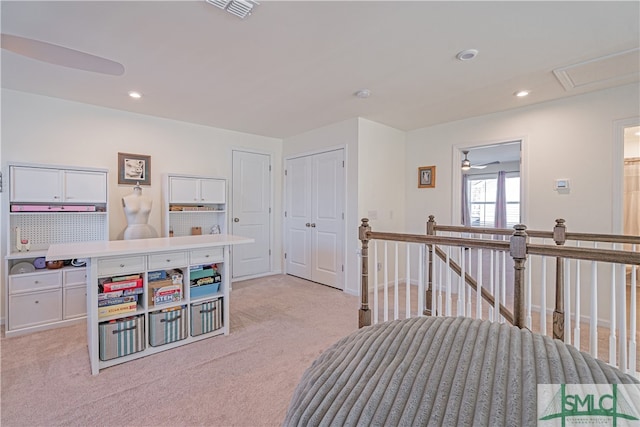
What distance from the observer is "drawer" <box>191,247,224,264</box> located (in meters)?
2.56

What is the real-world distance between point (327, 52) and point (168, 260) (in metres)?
2.09

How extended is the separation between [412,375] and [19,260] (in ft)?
12.6

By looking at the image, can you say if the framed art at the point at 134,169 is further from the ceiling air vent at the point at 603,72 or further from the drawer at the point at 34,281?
the ceiling air vent at the point at 603,72

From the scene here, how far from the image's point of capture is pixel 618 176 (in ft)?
9.54

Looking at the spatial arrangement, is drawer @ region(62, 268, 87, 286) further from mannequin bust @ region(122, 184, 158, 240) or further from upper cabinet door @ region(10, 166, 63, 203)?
upper cabinet door @ region(10, 166, 63, 203)

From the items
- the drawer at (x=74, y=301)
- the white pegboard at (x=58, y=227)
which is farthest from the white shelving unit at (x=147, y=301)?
the white pegboard at (x=58, y=227)

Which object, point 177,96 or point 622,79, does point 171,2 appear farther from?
point 622,79

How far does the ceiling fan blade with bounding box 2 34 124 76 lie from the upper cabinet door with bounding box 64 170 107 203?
3.69 feet

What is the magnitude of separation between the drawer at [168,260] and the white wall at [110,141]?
5.65ft

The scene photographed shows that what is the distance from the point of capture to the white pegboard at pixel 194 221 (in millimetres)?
4016

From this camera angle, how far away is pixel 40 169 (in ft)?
9.41

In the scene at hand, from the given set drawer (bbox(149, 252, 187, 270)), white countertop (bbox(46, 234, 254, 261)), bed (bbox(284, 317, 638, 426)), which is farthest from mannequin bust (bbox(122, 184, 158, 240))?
bed (bbox(284, 317, 638, 426))

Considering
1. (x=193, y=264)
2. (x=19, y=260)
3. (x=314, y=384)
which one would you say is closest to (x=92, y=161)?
(x=19, y=260)

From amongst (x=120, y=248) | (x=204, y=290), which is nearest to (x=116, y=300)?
(x=120, y=248)
